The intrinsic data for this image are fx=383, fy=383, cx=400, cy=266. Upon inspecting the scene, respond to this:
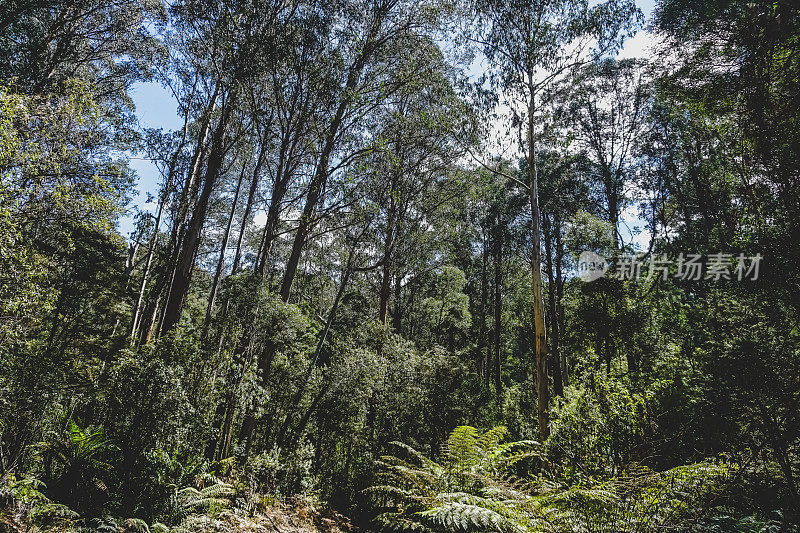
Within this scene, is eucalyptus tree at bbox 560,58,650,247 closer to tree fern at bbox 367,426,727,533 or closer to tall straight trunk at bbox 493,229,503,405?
tall straight trunk at bbox 493,229,503,405

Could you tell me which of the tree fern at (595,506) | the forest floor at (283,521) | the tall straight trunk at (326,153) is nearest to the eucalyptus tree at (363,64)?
the tall straight trunk at (326,153)

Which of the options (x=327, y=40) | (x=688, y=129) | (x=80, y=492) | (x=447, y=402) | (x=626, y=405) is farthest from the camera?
(x=688, y=129)

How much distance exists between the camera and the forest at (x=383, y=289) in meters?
5.22

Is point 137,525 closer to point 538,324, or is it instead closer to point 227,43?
point 538,324

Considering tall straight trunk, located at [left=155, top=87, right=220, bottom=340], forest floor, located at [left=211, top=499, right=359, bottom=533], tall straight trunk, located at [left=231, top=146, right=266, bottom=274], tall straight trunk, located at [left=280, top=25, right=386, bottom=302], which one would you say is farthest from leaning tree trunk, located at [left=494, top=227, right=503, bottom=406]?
tall straight trunk, located at [left=155, top=87, right=220, bottom=340]

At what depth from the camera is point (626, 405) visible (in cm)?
595

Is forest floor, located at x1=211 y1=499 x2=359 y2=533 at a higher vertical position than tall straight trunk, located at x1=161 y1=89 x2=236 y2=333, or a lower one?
lower

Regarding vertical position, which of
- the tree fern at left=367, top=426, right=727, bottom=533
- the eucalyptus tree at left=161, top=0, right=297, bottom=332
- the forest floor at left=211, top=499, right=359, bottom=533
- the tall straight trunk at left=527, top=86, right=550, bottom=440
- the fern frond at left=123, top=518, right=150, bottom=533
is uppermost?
the eucalyptus tree at left=161, top=0, right=297, bottom=332

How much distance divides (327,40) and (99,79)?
11.7 meters

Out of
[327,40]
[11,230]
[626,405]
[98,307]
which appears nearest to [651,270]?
[626,405]

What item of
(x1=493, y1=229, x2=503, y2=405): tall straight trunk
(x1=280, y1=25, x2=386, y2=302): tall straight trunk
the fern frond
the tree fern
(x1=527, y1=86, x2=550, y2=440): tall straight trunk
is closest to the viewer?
the tree fern

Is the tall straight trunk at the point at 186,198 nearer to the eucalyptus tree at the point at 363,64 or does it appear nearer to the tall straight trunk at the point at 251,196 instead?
the tall straight trunk at the point at 251,196

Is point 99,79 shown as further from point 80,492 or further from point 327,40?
point 80,492

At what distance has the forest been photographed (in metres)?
5.22
